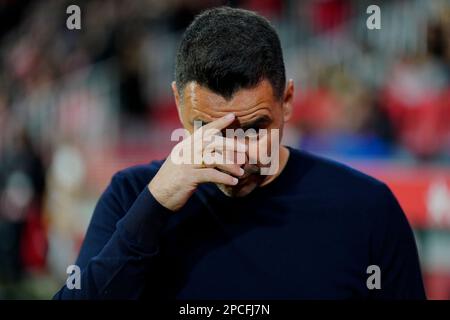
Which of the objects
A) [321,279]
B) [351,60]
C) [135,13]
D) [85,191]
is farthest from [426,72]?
[321,279]

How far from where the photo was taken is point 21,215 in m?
6.96

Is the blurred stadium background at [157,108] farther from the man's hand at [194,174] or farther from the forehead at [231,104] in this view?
the man's hand at [194,174]

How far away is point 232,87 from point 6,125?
22.8 ft

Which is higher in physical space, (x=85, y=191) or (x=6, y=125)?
(x=6, y=125)

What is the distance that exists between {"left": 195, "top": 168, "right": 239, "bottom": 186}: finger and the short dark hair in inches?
7.6

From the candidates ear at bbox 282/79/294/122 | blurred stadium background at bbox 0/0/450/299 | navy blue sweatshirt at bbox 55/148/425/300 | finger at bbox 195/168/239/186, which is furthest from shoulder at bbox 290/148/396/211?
blurred stadium background at bbox 0/0/450/299

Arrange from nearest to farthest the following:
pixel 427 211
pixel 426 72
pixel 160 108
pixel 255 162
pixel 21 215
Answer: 1. pixel 255 162
2. pixel 427 211
3. pixel 426 72
4. pixel 21 215
5. pixel 160 108

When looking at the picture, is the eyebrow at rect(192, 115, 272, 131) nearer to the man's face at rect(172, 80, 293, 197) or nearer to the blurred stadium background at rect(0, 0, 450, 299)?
the man's face at rect(172, 80, 293, 197)

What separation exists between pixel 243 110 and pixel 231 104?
0.09 feet

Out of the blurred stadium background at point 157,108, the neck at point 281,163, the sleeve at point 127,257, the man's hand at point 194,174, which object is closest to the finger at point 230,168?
the man's hand at point 194,174

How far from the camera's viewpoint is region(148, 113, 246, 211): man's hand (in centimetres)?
159

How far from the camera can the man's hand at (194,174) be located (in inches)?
62.6

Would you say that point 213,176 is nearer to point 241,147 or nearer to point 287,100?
point 241,147
